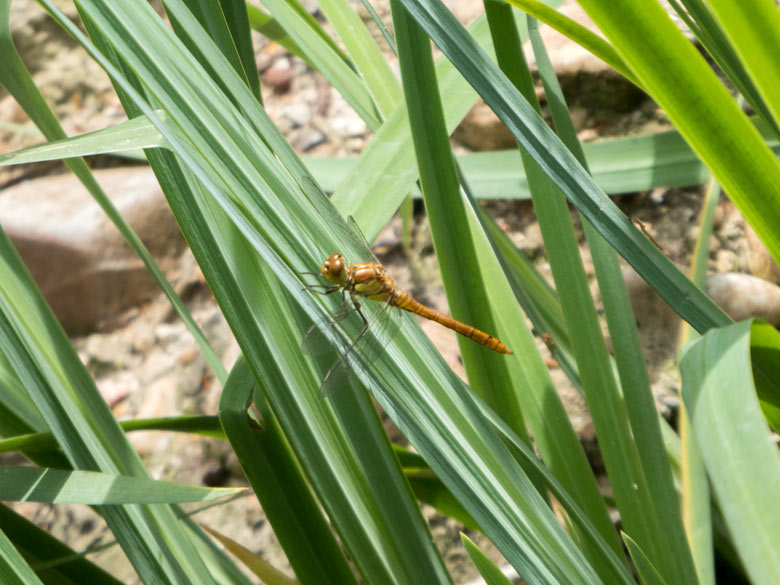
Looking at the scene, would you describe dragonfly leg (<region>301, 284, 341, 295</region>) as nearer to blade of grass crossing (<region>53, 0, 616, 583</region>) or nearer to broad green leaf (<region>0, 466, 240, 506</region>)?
blade of grass crossing (<region>53, 0, 616, 583</region>)

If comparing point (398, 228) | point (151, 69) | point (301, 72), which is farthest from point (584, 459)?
point (301, 72)

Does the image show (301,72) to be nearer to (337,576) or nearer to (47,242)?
(47,242)

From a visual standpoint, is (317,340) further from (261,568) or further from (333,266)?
(261,568)

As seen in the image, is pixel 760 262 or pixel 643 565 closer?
pixel 643 565

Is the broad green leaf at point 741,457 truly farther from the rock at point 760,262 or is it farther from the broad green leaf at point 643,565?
the rock at point 760,262

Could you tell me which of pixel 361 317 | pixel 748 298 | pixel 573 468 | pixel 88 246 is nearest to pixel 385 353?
pixel 361 317

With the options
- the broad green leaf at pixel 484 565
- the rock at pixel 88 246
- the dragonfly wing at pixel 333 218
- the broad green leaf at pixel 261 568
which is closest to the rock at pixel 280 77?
the rock at pixel 88 246
